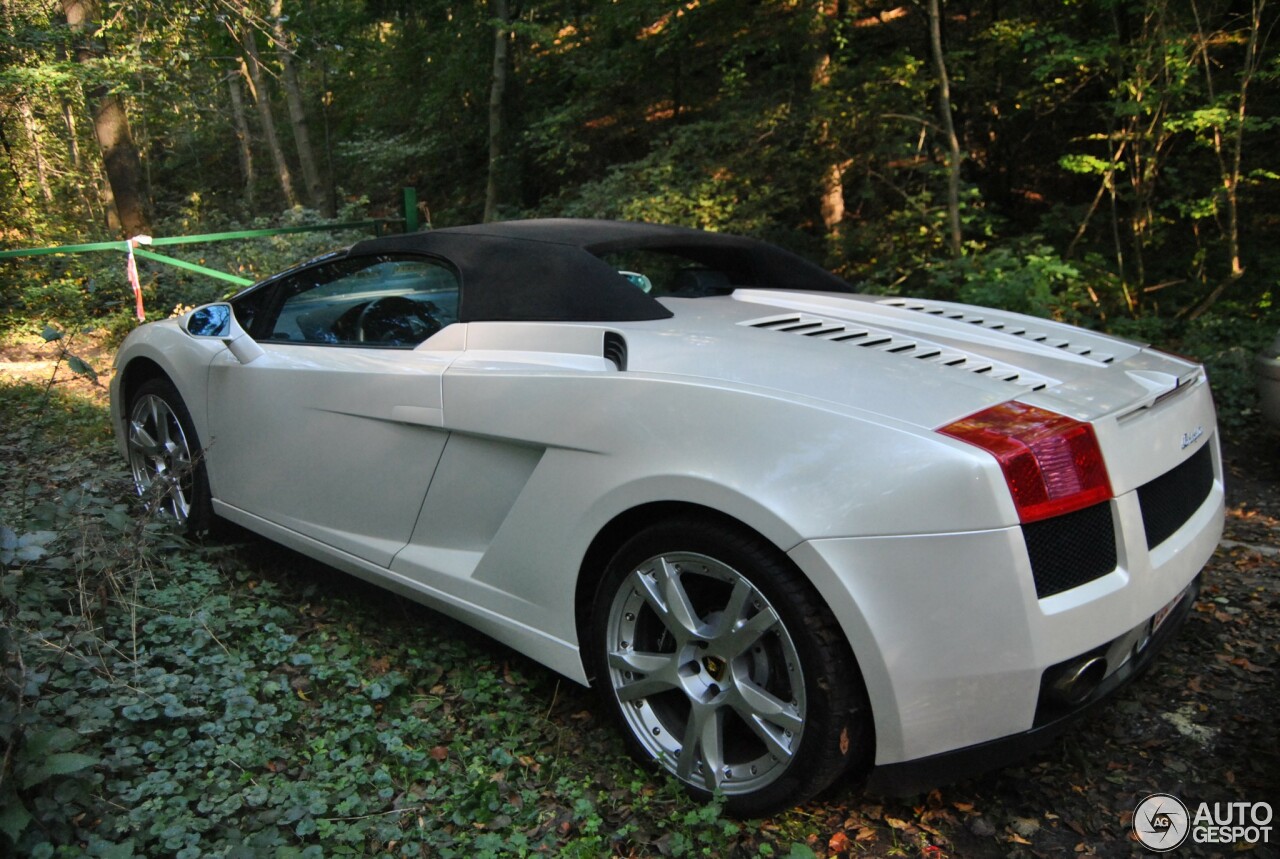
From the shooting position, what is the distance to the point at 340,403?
3.08m

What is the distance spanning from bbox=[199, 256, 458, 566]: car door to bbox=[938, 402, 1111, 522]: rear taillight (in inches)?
62.2

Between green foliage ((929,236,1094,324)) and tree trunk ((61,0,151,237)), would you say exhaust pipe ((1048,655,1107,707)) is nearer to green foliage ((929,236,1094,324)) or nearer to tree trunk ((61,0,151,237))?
green foliage ((929,236,1094,324))

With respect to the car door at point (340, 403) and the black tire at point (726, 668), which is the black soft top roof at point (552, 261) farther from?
the black tire at point (726, 668)

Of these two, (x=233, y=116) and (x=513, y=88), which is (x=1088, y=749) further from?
(x=233, y=116)

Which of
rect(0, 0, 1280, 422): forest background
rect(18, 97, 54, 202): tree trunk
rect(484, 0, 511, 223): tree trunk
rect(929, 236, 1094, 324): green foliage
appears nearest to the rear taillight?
rect(0, 0, 1280, 422): forest background

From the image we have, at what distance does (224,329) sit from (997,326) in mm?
2990

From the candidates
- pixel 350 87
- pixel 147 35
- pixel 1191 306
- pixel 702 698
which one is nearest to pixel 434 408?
pixel 702 698

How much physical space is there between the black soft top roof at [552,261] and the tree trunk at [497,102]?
1217cm

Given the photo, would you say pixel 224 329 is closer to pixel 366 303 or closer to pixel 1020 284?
pixel 366 303

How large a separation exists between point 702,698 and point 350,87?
23581 millimetres

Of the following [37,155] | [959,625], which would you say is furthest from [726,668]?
[37,155]

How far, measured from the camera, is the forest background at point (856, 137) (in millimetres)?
7160

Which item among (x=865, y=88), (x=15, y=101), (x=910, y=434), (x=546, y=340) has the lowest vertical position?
(x=910, y=434)

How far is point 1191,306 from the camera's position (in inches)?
299
